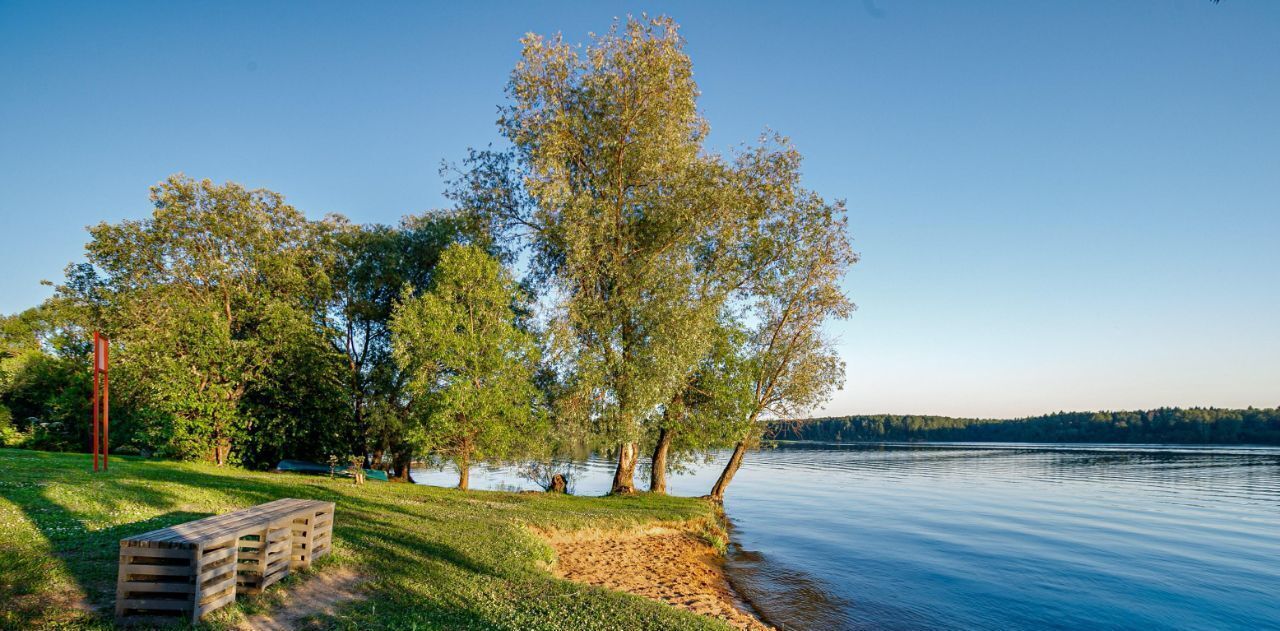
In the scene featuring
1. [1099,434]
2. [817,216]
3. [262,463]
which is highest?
[817,216]

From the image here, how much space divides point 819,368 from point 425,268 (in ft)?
73.6

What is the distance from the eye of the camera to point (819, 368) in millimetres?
28344

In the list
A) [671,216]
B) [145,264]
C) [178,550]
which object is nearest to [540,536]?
[178,550]

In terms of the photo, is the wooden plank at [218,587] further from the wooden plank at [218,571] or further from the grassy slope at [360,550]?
the grassy slope at [360,550]

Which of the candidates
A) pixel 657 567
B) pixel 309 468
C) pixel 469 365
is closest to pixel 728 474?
pixel 469 365

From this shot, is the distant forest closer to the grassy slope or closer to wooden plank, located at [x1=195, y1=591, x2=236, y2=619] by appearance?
the grassy slope

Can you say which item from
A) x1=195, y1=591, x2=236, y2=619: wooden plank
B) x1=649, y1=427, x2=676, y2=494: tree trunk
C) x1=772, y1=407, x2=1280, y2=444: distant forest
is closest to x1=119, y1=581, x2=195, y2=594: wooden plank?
x1=195, y1=591, x2=236, y2=619: wooden plank

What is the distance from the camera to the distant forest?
381ft

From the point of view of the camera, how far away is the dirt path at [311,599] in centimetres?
725

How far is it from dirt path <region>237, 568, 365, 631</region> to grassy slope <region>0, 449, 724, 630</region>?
0.20 metres

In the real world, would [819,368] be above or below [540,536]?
above

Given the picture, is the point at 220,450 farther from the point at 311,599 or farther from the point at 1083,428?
the point at 1083,428

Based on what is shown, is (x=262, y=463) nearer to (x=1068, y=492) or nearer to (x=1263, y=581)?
(x=1263, y=581)

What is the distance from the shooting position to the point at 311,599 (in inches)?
326
